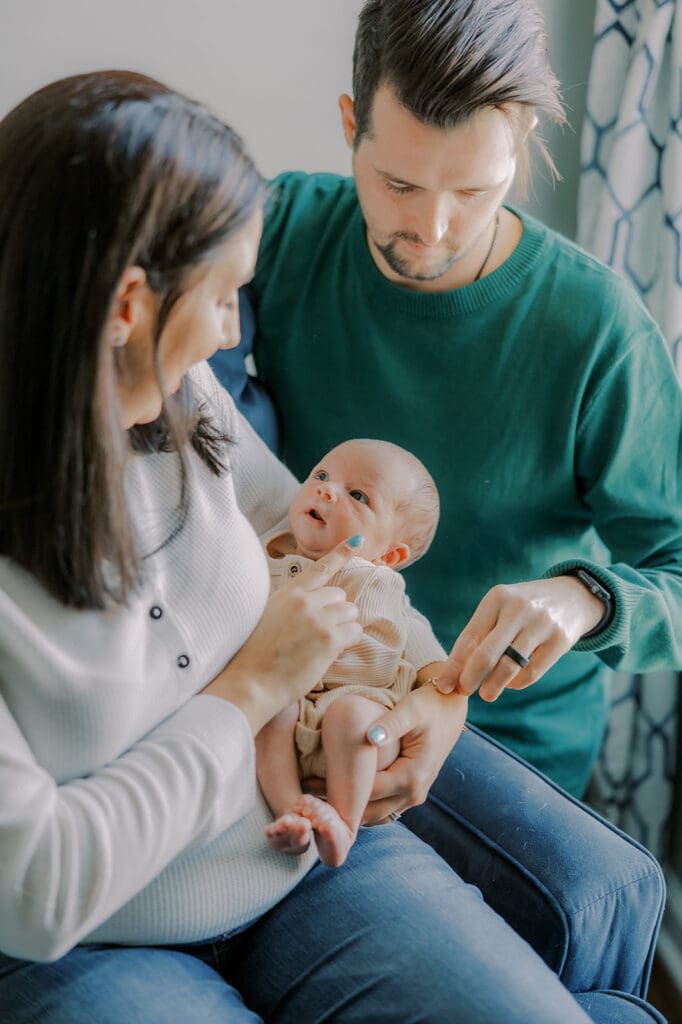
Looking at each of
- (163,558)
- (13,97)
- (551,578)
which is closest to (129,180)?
(163,558)

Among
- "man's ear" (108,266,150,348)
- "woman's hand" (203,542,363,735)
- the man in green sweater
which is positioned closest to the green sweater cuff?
the man in green sweater

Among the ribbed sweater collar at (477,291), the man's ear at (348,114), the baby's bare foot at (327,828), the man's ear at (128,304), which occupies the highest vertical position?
the man's ear at (348,114)

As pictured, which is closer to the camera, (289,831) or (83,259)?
(83,259)

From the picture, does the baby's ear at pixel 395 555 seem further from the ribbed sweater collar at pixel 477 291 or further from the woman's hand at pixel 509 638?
the ribbed sweater collar at pixel 477 291

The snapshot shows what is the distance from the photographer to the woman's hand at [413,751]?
2.78 ft

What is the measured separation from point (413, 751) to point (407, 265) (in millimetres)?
497

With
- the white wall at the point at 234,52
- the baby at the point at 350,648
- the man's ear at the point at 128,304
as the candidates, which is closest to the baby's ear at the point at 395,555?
the baby at the point at 350,648

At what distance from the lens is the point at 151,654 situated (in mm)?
788

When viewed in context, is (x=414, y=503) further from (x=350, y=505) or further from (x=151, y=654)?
(x=151, y=654)

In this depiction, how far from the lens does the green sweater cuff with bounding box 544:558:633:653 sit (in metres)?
0.98

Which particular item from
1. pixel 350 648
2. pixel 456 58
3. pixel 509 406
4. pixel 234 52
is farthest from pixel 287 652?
pixel 234 52

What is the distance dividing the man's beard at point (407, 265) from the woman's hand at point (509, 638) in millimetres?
346

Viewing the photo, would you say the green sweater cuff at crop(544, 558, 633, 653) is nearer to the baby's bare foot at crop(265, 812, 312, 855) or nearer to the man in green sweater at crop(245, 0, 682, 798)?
the man in green sweater at crop(245, 0, 682, 798)

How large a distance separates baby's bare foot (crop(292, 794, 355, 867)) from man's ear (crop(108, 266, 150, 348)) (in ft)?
1.23
